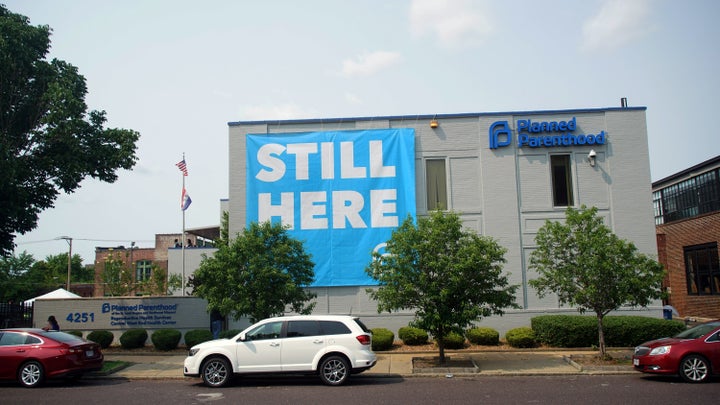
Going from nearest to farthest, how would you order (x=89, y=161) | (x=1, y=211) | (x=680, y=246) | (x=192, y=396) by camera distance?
(x=192, y=396), (x=1, y=211), (x=89, y=161), (x=680, y=246)

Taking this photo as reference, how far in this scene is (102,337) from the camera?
827 inches

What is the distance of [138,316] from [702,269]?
28.5 metres

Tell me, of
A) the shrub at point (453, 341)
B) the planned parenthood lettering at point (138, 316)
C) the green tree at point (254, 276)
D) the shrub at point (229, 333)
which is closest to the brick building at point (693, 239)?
the shrub at point (453, 341)

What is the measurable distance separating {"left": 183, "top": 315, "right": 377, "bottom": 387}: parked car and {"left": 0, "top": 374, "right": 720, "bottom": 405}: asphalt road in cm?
A: 40

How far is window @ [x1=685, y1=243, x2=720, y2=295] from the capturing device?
96.9ft

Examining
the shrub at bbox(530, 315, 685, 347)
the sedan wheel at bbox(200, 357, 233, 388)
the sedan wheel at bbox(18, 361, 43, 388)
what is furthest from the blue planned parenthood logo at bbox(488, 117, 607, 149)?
the sedan wheel at bbox(18, 361, 43, 388)

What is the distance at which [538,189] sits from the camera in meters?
23.0

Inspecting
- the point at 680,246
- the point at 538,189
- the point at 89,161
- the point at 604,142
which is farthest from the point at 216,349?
the point at 680,246

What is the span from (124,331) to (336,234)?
905 cm

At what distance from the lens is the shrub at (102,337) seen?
21016mm

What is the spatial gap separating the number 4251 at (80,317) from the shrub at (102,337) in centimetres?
96

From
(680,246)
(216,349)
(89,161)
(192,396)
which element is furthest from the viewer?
(680,246)

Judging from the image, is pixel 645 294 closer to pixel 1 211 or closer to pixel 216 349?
pixel 216 349

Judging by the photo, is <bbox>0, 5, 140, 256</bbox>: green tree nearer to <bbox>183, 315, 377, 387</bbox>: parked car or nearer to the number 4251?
the number 4251
